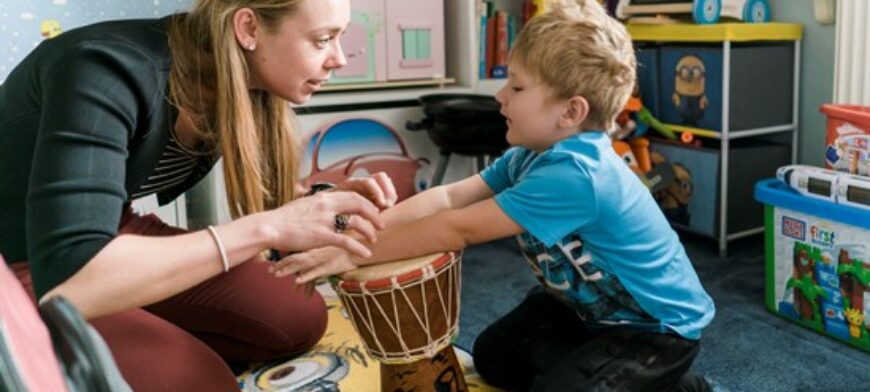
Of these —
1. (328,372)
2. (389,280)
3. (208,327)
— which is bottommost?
(328,372)

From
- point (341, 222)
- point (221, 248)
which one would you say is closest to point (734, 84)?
point (341, 222)

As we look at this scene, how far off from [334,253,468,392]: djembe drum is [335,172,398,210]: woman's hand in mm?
131

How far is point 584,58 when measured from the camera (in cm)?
152

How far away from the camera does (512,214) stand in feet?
4.64

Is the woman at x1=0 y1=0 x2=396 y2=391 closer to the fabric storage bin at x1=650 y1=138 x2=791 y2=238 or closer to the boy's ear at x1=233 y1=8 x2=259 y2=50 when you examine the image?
the boy's ear at x1=233 y1=8 x2=259 y2=50

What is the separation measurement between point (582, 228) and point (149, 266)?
75 centimetres

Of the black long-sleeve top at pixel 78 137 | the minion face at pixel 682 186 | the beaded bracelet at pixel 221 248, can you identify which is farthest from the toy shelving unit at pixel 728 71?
the beaded bracelet at pixel 221 248

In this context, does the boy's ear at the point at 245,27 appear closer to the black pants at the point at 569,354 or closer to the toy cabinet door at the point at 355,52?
the black pants at the point at 569,354

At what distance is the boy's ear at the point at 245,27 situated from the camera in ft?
4.42

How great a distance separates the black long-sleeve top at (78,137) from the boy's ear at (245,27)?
4.9 inches

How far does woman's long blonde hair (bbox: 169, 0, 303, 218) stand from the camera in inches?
53.1

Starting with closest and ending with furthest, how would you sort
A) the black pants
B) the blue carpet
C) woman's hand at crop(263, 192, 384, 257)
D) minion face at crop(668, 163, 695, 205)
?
woman's hand at crop(263, 192, 384, 257) < the black pants < the blue carpet < minion face at crop(668, 163, 695, 205)

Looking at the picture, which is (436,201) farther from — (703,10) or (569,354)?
(703,10)

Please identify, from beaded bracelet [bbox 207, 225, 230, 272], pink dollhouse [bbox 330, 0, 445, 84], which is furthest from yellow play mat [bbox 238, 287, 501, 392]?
pink dollhouse [bbox 330, 0, 445, 84]
